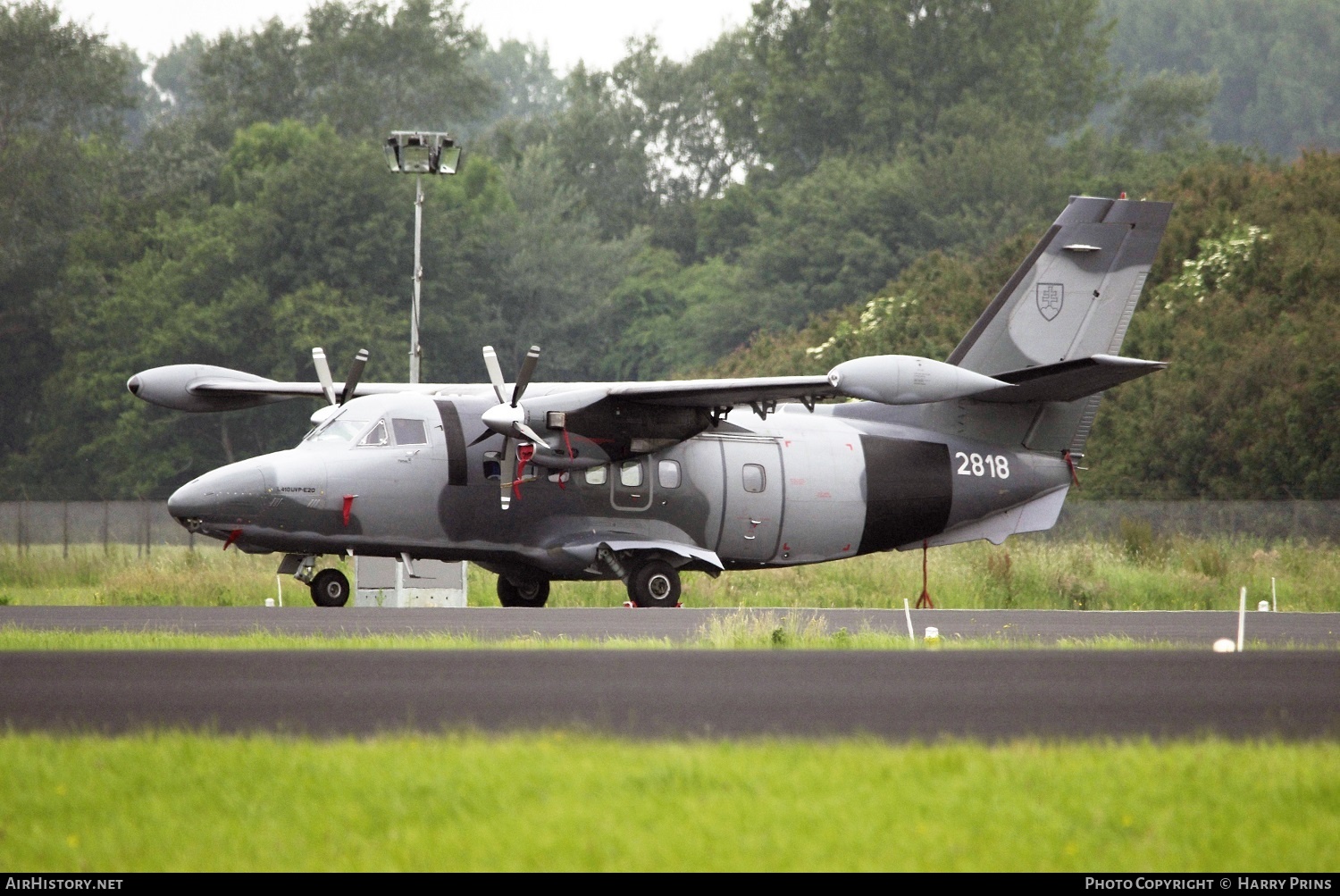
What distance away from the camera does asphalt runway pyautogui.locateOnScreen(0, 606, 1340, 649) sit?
17.8 metres

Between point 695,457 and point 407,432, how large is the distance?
13.6 ft

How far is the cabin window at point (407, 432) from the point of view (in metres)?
23.6

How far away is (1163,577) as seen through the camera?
2948 cm

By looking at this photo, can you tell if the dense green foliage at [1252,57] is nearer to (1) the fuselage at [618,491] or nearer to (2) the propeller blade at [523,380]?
(1) the fuselage at [618,491]

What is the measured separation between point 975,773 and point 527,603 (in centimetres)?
1779

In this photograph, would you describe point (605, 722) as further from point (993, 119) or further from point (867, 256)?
point (993, 119)

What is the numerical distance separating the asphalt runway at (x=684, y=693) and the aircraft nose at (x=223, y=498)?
7.93 m

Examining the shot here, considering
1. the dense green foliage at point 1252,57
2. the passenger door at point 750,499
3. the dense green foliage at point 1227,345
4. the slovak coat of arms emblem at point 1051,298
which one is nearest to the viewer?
the passenger door at point 750,499

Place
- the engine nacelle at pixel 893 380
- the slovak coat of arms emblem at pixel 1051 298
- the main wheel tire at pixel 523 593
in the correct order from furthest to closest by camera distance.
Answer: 1. the slovak coat of arms emblem at pixel 1051 298
2. the main wheel tire at pixel 523 593
3. the engine nacelle at pixel 893 380

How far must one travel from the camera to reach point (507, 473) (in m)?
23.4

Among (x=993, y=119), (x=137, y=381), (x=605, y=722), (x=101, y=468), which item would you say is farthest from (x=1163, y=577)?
(x=993, y=119)

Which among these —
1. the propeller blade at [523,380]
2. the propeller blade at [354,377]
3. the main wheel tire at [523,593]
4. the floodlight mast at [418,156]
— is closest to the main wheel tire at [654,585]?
the main wheel tire at [523,593]

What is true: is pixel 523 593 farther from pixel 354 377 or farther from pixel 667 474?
pixel 354 377

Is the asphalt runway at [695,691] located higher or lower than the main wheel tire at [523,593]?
higher
